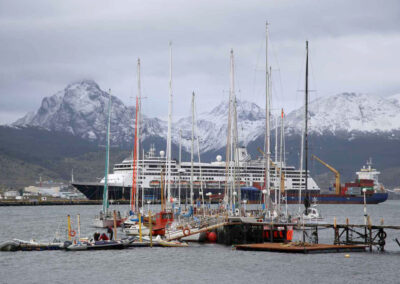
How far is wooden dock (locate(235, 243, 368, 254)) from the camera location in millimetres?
55531

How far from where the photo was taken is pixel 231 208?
7144cm

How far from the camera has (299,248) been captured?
5569 cm

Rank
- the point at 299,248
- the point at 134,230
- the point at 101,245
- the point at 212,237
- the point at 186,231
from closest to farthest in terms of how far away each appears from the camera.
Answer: the point at 299,248 < the point at 101,245 < the point at 186,231 < the point at 212,237 < the point at 134,230

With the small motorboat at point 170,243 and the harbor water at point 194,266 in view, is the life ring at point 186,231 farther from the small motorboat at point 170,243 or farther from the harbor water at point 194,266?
the harbor water at point 194,266

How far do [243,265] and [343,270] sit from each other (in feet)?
22.8

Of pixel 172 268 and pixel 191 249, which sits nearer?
pixel 172 268

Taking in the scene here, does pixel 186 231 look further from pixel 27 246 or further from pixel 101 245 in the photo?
pixel 27 246

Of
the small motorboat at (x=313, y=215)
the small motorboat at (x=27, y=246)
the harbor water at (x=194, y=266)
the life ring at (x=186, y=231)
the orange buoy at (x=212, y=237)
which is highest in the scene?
the small motorboat at (x=313, y=215)

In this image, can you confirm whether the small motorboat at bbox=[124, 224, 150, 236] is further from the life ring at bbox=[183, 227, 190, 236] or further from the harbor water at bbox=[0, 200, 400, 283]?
the harbor water at bbox=[0, 200, 400, 283]

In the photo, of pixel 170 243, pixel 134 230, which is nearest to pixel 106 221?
pixel 134 230

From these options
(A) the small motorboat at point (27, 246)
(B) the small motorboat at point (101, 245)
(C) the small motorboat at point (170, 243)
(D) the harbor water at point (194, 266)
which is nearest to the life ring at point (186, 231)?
(C) the small motorboat at point (170, 243)

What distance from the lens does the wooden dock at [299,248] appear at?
55.5 metres

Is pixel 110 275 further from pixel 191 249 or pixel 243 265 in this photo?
pixel 191 249

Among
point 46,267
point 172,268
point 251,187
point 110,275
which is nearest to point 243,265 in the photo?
point 172,268
